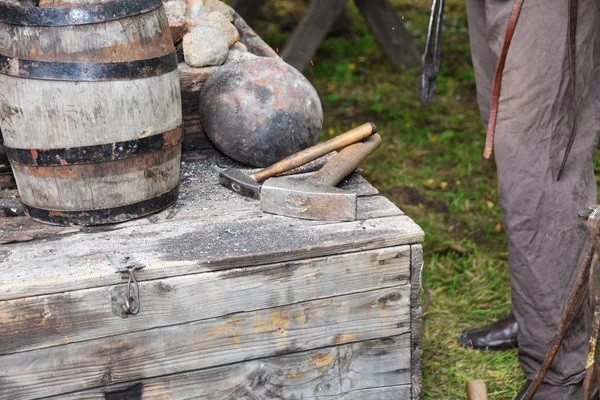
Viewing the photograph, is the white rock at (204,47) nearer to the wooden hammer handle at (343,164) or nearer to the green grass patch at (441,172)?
the wooden hammer handle at (343,164)

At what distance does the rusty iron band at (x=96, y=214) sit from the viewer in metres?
2.22

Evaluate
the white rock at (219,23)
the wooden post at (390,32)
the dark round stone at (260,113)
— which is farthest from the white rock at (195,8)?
the wooden post at (390,32)

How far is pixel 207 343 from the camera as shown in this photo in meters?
2.07

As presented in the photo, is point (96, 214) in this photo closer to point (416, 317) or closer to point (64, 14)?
point (64, 14)

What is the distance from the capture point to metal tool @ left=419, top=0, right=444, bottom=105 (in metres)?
2.61

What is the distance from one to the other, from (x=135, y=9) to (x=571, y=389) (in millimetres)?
1757

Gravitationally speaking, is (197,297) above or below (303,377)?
above

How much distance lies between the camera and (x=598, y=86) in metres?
2.44

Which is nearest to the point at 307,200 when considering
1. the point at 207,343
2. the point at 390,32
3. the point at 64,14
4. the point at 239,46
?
the point at 207,343

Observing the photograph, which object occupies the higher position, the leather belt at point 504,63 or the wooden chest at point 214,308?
the leather belt at point 504,63

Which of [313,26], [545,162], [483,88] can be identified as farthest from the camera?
[313,26]

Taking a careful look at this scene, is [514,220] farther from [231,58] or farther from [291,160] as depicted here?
[231,58]

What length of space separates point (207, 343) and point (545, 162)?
114cm

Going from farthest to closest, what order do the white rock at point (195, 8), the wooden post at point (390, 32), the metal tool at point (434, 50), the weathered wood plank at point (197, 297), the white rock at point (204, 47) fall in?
the wooden post at point (390, 32) < the white rock at point (195, 8) < the white rock at point (204, 47) < the metal tool at point (434, 50) < the weathered wood plank at point (197, 297)
